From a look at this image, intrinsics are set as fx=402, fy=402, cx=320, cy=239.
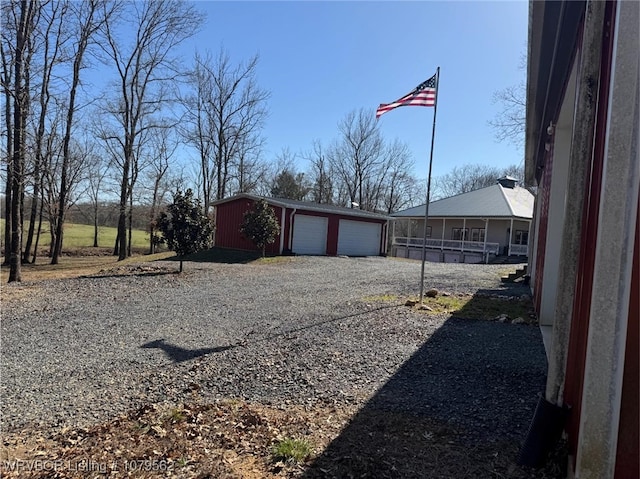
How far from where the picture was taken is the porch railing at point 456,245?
83.7 ft

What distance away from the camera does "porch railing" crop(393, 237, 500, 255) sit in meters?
25.5

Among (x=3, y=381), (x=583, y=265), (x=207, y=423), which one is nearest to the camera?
(x=583, y=265)

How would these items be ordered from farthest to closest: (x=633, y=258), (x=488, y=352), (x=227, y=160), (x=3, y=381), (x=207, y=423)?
(x=227, y=160) → (x=488, y=352) → (x=3, y=381) → (x=207, y=423) → (x=633, y=258)

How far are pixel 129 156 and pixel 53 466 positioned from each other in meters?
24.0

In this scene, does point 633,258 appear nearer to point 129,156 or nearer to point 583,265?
point 583,265

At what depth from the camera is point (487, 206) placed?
2736 cm

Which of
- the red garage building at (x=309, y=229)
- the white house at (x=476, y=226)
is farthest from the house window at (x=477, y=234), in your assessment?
the red garage building at (x=309, y=229)

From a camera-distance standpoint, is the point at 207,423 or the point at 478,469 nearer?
the point at 478,469

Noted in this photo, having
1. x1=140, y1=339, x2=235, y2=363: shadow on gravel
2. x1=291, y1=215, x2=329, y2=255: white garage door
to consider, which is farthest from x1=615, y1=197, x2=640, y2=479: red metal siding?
x1=291, y1=215, x2=329, y2=255: white garage door

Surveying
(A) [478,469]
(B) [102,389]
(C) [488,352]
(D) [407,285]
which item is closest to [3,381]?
(B) [102,389]

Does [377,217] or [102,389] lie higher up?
[377,217]

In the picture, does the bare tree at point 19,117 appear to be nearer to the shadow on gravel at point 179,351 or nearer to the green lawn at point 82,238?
the shadow on gravel at point 179,351

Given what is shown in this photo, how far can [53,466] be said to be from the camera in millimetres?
2646

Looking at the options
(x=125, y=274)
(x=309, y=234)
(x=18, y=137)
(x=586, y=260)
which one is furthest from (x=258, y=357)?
(x=309, y=234)
